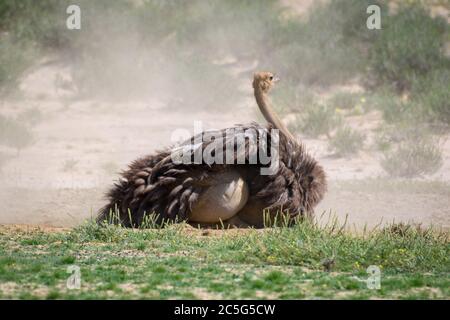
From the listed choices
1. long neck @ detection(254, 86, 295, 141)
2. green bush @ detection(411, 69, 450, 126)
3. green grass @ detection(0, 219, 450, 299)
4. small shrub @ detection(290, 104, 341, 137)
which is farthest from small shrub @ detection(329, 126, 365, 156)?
green grass @ detection(0, 219, 450, 299)

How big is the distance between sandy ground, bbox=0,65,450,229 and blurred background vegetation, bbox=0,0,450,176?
46 cm

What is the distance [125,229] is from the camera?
9672mm

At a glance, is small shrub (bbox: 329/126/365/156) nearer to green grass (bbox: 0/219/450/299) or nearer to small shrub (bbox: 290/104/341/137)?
small shrub (bbox: 290/104/341/137)

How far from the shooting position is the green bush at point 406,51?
18.9 m

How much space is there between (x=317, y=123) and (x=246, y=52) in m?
4.27

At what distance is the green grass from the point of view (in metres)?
7.24

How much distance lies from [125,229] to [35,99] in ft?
30.0

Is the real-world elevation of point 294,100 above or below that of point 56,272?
above

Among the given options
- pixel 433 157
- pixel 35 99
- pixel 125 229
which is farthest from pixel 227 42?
pixel 125 229

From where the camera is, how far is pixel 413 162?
14867 mm
